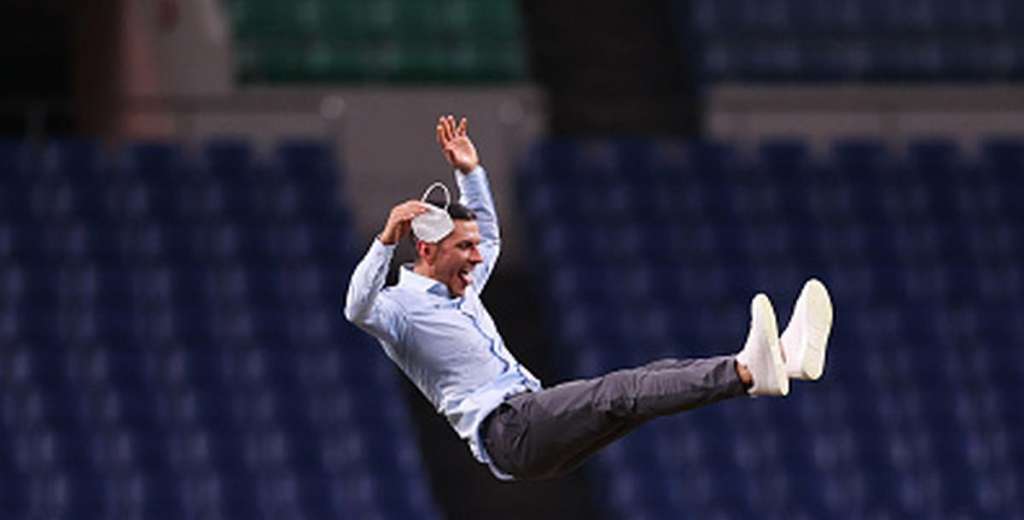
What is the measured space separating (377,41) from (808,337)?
27.3ft

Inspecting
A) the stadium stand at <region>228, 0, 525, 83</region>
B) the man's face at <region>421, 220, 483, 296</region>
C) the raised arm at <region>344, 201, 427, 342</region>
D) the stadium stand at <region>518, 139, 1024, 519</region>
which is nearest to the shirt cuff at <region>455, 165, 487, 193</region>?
the man's face at <region>421, 220, 483, 296</region>

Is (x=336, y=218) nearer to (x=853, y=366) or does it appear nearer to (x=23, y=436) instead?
(x=23, y=436)

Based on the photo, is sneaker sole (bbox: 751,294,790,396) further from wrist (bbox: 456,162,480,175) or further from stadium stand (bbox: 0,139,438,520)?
stadium stand (bbox: 0,139,438,520)

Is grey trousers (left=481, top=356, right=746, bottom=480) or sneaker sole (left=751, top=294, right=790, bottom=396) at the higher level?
sneaker sole (left=751, top=294, right=790, bottom=396)

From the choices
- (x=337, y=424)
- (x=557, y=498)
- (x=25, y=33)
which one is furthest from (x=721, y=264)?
(x=25, y=33)

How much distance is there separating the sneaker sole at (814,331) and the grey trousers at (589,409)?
266 millimetres

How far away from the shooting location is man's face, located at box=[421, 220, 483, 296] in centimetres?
752

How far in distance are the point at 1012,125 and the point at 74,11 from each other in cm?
698

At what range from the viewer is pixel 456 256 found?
7.55m

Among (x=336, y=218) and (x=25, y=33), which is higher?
(x=25, y=33)

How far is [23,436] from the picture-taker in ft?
40.1

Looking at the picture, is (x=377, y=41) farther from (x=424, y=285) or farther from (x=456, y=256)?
(x=456, y=256)

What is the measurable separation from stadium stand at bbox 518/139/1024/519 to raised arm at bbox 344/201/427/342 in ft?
17.8

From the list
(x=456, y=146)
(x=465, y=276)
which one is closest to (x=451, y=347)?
(x=465, y=276)
